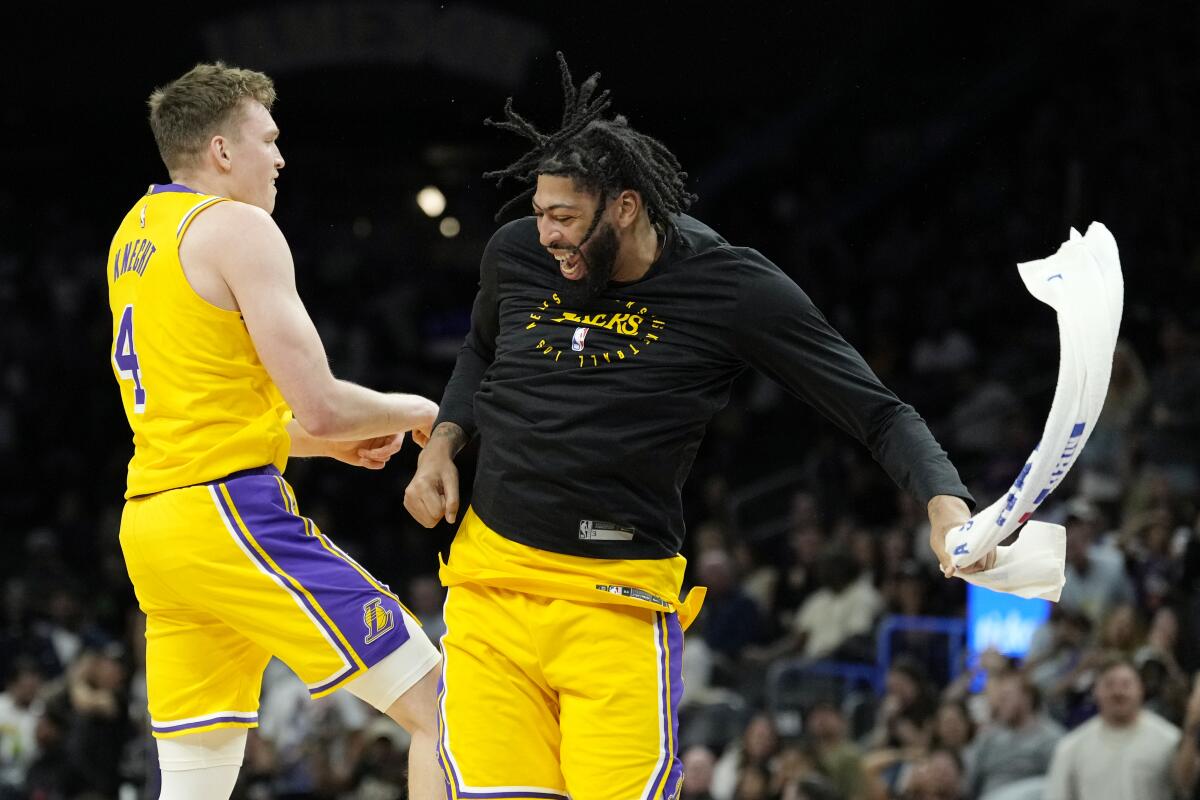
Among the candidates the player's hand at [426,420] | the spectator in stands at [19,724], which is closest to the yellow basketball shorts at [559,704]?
the player's hand at [426,420]

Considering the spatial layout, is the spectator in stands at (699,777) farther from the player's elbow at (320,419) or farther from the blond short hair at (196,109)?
the blond short hair at (196,109)

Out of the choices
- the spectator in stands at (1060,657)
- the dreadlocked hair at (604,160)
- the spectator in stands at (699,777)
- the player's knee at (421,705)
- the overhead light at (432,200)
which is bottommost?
the spectator in stands at (699,777)

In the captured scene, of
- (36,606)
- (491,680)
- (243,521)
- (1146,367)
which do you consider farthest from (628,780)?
(36,606)

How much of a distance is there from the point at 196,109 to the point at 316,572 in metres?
1.21

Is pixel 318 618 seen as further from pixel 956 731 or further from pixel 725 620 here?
pixel 725 620

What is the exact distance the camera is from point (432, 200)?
57.7ft

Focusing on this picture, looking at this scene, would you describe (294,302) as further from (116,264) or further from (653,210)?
(653,210)

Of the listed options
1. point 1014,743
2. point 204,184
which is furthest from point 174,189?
point 1014,743

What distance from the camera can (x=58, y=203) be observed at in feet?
59.0

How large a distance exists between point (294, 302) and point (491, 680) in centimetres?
106

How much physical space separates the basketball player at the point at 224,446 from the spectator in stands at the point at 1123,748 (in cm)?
406

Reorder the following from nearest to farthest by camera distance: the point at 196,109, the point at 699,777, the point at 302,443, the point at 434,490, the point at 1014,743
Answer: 1. the point at 434,490
2. the point at 196,109
3. the point at 302,443
4. the point at 1014,743
5. the point at 699,777

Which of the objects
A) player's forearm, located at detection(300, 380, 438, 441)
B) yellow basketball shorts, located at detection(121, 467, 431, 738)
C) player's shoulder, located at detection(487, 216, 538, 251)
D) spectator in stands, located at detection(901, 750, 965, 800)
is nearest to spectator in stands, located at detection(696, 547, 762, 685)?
spectator in stands, located at detection(901, 750, 965, 800)

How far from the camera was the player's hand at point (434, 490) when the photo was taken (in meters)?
3.88
